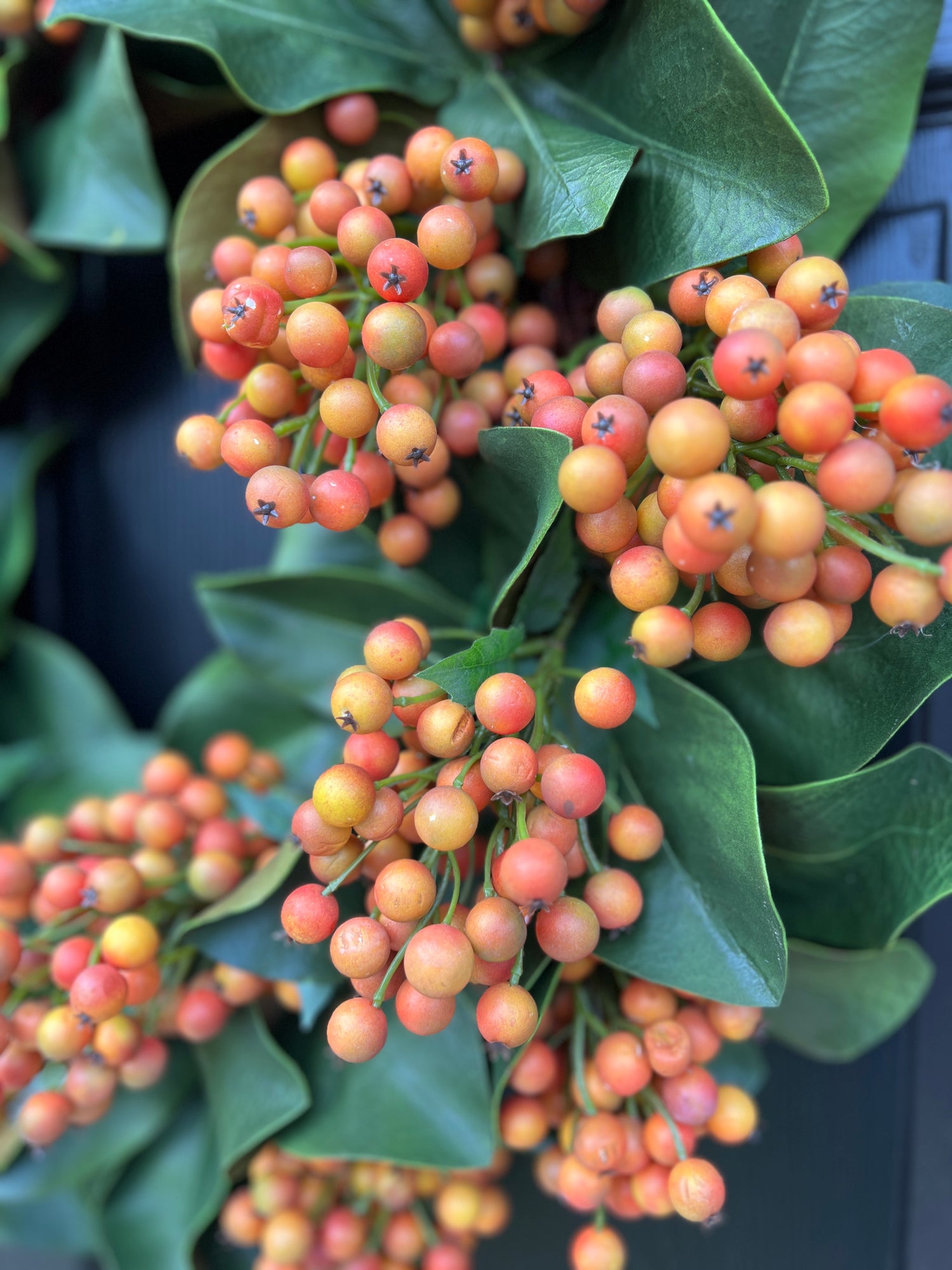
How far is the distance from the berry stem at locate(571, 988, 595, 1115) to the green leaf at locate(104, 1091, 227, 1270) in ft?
0.89

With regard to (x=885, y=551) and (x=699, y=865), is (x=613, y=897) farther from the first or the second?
(x=885, y=551)

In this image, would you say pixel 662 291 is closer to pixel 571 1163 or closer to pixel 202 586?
pixel 202 586

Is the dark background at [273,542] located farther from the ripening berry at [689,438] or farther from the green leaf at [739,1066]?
the ripening berry at [689,438]

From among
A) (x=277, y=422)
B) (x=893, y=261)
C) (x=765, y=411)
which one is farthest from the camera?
(x=893, y=261)

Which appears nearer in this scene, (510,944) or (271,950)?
(510,944)

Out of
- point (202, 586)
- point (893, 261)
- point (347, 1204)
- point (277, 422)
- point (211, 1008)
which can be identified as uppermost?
point (893, 261)

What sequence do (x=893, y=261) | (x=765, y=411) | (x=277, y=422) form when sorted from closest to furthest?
(x=765, y=411) < (x=277, y=422) < (x=893, y=261)

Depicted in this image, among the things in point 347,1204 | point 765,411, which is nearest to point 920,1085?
point 347,1204

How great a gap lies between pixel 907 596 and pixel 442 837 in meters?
0.19

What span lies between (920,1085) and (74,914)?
56 cm

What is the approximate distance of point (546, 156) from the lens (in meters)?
0.44

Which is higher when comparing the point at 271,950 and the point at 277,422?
the point at 277,422

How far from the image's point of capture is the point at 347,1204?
1.97 ft

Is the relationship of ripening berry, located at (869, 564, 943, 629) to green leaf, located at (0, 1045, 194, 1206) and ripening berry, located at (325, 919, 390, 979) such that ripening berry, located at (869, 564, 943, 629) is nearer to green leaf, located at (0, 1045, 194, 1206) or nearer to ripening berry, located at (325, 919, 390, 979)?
ripening berry, located at (325, 919, 390, 979)
